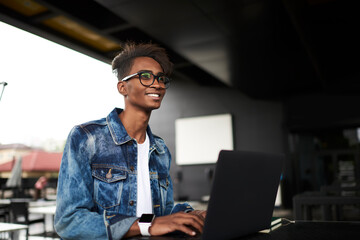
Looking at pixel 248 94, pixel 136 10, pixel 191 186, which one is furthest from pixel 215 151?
pixel 136 10

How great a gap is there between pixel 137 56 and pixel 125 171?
17.2 inches

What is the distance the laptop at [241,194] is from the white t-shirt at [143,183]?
0.34 m

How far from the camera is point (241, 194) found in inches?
36.3

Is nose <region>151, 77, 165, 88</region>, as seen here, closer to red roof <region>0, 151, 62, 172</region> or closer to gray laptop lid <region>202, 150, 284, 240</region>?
gray laptop lid <region>202, 150, 284, 240</region>

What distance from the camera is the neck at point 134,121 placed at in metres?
1.33

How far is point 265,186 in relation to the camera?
3.45ft

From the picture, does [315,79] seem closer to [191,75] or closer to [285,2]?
[191,75]

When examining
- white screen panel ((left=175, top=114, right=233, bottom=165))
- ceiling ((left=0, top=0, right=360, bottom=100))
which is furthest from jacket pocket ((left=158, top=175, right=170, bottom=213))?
white screen panel ((left=175, top=114, right=233, bottom=165))

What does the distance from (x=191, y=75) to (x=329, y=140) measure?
4.14 m

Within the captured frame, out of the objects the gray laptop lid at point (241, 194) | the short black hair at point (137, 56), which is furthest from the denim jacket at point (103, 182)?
the gray laptop lid at point (241, 194)

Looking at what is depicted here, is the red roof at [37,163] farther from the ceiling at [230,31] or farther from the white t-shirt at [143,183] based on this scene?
the white t-shirt at [143,183]

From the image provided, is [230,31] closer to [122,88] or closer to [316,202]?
[316,202]

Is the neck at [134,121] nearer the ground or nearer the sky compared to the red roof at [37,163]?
nearer the ground

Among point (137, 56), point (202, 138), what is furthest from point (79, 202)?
point (202, 138)
